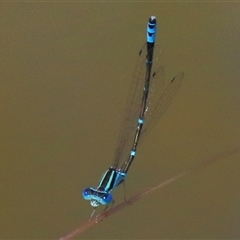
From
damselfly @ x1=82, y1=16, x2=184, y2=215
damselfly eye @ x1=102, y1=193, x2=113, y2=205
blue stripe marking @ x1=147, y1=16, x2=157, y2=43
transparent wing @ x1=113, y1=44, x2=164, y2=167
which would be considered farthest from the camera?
transparent wing @ x1=113, y1=44, x2=164, y2=167

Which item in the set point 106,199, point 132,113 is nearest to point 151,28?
point 132,113

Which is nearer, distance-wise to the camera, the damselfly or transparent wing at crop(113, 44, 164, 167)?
the damselfly

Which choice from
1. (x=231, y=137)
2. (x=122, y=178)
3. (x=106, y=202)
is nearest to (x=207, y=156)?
(x=231, y=137)

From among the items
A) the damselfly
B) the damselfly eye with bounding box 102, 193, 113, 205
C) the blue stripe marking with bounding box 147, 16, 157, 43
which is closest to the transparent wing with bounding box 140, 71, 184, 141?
the damselfly

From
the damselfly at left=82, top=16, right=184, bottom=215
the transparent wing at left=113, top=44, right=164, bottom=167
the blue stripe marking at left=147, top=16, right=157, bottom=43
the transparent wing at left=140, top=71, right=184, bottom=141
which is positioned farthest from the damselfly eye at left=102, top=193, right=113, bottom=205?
the blue stripe marking at left=147, top=16, right=157, bottom=43

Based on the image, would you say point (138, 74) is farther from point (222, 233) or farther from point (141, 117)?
point (222, 233)

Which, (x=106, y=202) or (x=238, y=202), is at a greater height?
(x=238, y=202)

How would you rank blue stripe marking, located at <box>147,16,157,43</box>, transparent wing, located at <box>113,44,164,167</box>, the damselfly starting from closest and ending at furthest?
blue stripe marking, located at <box>147,16,157,43</box> → the damselfly → transparent wing, located at <box>113,44,164,167</box>

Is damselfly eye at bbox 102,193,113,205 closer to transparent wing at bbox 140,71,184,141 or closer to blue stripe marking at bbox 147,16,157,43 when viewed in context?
transparent wing at bbox 140,71,184,141

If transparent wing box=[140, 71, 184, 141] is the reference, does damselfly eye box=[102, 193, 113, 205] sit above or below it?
below

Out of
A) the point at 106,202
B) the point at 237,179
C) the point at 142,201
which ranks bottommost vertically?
the point at 106,202

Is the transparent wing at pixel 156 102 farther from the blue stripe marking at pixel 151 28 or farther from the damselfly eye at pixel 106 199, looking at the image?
the damselfly eye at pixel 106 199
